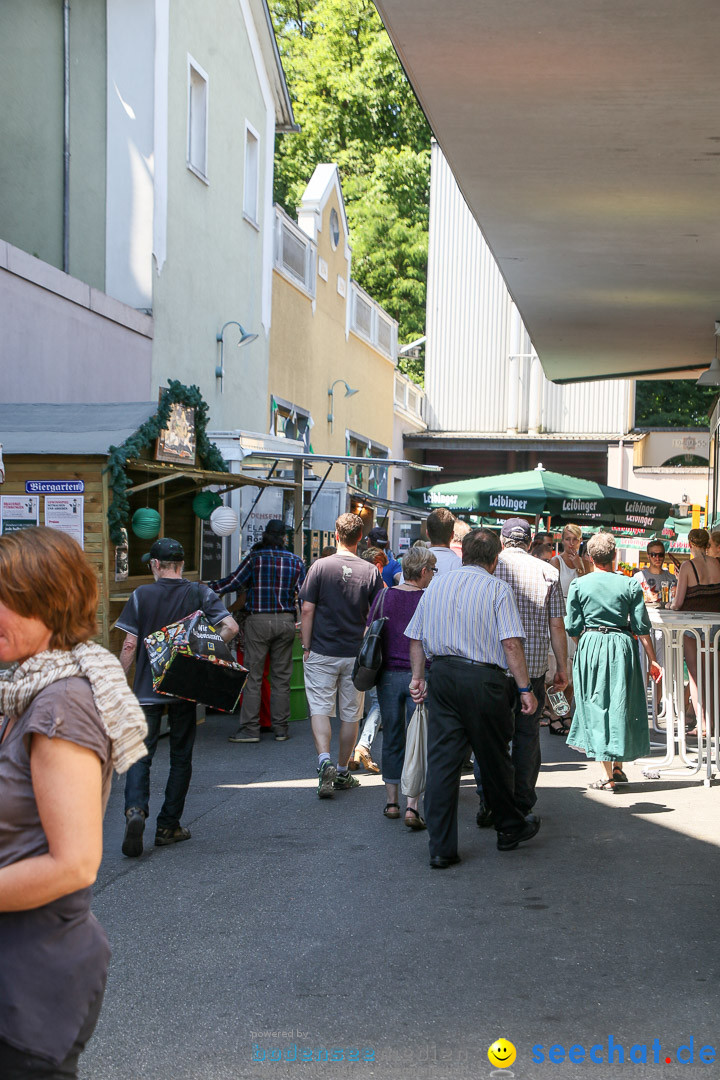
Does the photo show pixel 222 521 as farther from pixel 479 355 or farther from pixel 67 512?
pixel 479 355

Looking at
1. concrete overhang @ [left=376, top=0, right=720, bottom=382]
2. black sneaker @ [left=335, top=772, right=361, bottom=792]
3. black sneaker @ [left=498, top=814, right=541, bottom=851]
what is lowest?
black sneaker @ [left=335, top=772, right=361, bottom=792]

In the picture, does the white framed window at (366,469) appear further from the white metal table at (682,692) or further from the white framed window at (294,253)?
the white metal table at (682,692)

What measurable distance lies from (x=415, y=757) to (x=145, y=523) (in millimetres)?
4274

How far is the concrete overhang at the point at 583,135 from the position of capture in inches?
202

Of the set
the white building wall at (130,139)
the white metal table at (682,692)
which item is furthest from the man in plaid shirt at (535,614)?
the white building wall at (130,139)

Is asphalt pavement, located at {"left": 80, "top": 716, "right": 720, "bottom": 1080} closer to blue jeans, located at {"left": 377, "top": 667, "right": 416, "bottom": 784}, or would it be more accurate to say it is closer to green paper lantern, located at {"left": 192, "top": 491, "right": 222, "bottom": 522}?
blue jeans, located at {"left": 377, "top": 667, "right": 416, "bottom": 784}

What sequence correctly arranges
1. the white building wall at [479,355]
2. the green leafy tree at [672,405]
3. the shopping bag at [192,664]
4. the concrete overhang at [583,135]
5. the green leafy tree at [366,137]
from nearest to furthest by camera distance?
the concrete overhang at [583,135] < the shopping bag at [192,664] < the white building wall at [479,355] < the green leafy tree at [366,137] < the green leafy tree at [672,405]

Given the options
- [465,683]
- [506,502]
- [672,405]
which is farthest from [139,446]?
[672,405]

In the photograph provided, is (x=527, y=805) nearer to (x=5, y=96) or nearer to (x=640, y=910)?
(x=640, y=910)

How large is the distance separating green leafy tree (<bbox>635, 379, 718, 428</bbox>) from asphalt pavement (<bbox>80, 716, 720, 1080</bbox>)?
1452 inches

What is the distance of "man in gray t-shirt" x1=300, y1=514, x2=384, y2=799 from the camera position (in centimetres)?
867

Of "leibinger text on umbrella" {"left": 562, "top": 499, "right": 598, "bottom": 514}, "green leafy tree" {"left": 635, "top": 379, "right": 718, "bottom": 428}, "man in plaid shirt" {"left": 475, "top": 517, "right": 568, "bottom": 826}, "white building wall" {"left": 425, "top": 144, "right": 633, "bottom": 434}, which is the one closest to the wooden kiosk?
"man in plaid shirt" {"left": 475, "top": 517, "right": 568, "bottom": 826}

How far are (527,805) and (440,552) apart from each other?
1951 millimetres

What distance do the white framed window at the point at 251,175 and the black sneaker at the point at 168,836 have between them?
40.7 ft
